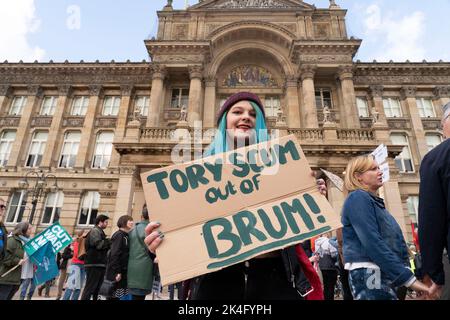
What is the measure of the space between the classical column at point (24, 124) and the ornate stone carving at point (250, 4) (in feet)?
57.3

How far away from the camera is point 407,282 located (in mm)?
2117

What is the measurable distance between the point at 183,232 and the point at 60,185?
883 inches

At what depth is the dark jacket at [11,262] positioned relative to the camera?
17.2 feet

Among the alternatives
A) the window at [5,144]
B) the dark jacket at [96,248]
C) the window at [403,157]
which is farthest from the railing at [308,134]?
the window at [5,144]

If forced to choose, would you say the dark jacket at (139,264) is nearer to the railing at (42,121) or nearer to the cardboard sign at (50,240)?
the cardboard sign at (50,240)

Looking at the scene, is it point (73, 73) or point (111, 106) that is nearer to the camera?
point (111, 106)

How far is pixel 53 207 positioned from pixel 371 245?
23022 mm

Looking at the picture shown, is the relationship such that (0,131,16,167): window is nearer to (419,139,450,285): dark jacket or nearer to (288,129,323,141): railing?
(288,129,323,141): railing

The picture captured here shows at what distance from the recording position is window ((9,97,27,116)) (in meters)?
23.3

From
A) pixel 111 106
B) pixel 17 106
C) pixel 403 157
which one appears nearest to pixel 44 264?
pixel 111 106

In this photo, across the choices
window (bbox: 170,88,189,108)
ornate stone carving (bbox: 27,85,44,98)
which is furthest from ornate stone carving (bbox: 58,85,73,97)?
window (bbox: 170,88,189,108)

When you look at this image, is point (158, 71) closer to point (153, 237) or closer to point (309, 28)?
point (309, 28)

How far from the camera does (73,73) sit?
78.1 ft
